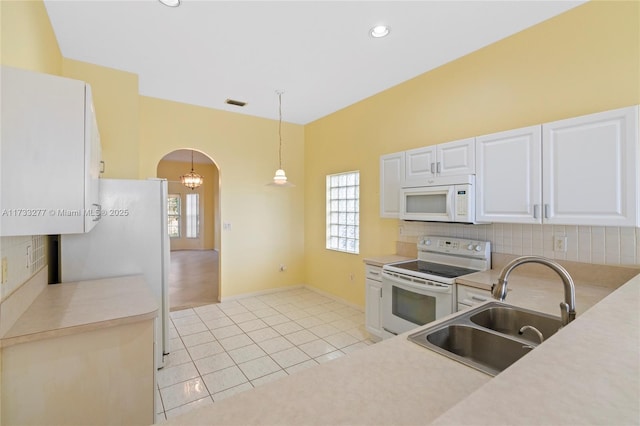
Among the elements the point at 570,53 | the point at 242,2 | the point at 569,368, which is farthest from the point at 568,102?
the point at 242,2

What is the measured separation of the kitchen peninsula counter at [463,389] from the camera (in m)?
0.60

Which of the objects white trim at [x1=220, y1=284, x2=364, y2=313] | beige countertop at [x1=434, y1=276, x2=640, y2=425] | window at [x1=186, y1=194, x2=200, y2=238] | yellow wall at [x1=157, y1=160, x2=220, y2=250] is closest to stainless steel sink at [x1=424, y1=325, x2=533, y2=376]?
beige countertop at [x1=434, y1=276, x2=640, y2=425]

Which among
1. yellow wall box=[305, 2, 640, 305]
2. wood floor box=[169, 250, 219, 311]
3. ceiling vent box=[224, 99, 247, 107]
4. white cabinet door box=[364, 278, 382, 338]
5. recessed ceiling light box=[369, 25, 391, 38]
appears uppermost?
ceiling vent box=[224, 99, 247, 107]

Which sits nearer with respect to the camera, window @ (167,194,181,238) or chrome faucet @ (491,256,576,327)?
chrome faucet @ (491,256,576,327)

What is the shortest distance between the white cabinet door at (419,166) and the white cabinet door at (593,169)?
914mm

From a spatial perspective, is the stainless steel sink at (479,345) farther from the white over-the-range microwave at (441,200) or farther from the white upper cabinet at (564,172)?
the white over-the-range microwave at (441,200)

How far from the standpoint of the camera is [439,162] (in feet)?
9.29

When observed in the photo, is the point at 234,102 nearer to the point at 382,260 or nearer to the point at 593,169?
the point at 382,260

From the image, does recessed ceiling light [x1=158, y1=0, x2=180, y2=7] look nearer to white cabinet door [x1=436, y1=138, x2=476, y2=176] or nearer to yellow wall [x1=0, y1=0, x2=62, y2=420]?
yellow wall [x1=0, y1=0, x2=62, y2=420]

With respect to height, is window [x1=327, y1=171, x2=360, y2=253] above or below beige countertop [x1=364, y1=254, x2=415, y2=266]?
above

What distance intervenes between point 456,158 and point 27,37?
10.4 feet

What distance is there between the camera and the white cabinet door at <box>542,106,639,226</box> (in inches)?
71.5

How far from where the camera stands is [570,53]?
2.34m

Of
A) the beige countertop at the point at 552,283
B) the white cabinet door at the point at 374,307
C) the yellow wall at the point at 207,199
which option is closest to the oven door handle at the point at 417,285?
the beige countertop at the point at 552,283
